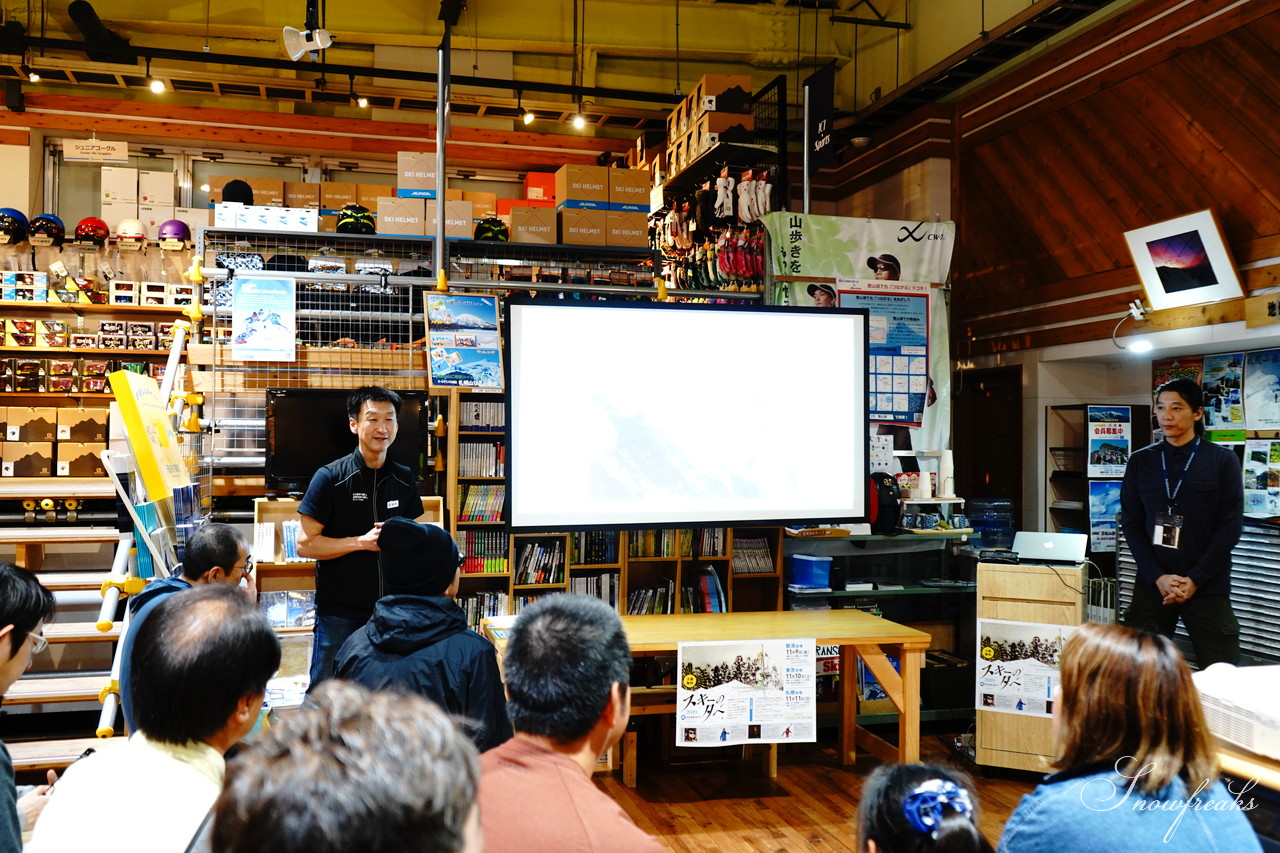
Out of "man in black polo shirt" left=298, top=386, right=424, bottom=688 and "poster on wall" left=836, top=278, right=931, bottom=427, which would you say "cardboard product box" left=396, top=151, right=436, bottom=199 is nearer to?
"man in black polo shirt" left=298, top=386, right=424, bottom=688

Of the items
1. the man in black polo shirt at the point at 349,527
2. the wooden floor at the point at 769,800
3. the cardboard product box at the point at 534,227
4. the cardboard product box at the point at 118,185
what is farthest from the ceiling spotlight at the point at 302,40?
the wooden floor at the point at 769,800

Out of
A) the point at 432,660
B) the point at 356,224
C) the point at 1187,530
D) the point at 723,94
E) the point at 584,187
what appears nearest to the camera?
the point at 432,660

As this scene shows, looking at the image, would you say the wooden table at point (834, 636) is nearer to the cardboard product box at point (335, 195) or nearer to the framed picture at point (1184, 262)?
the framed picture at point (1184, 262)

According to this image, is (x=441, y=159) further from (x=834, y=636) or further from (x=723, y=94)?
(x=834, y=636)

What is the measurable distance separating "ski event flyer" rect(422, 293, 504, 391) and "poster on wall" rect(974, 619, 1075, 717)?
275cm

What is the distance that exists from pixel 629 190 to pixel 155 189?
466 cm

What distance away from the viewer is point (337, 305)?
5.24 meters

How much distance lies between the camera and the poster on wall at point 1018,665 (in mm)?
4109

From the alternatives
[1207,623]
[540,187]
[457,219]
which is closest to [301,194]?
[540,187]

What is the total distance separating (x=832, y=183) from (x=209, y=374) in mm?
6215

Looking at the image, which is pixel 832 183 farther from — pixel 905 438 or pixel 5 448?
pixel 5 448

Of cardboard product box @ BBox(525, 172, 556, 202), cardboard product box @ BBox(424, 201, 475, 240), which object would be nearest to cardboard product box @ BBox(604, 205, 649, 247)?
cardboard product box @ BBox(424, 201, 475, 240)

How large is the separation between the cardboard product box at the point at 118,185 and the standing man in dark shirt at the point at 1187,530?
815 cm

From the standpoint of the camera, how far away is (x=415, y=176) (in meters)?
5.84
